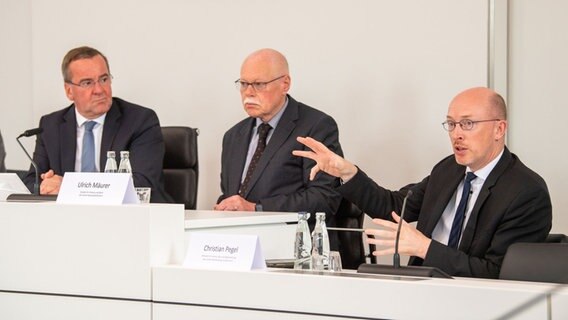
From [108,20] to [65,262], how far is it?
3496 millimetres

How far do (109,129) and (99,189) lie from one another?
1904 millimetres

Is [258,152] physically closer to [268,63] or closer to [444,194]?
[268,63]

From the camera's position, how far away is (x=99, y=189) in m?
2.87

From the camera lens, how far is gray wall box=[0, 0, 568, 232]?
4891 millimetres

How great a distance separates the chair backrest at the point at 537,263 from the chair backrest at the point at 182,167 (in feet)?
8.02

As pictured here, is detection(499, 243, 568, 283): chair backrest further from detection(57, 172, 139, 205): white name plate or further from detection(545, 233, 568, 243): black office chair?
detection(57, 172, 139, 205): white name plate

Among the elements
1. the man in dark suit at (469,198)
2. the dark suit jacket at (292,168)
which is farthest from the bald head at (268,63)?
the man in dark suit at (469,198)

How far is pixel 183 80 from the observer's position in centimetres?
588

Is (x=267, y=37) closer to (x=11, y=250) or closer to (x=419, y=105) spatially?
(x=419, y=105)

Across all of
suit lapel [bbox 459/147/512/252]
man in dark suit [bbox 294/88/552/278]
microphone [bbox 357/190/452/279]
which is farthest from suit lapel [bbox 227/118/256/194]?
microphone [bbox 357/190/452/279]

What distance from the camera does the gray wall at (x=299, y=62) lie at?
4.89 meters

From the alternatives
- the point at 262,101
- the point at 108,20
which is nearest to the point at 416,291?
the point at 262,101

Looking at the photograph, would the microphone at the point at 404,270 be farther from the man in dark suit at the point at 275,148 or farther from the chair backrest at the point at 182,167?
the chair backrest at the point at 182,167

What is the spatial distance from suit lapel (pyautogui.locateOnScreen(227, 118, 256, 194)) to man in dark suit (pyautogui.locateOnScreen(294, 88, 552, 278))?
2.85 ft
